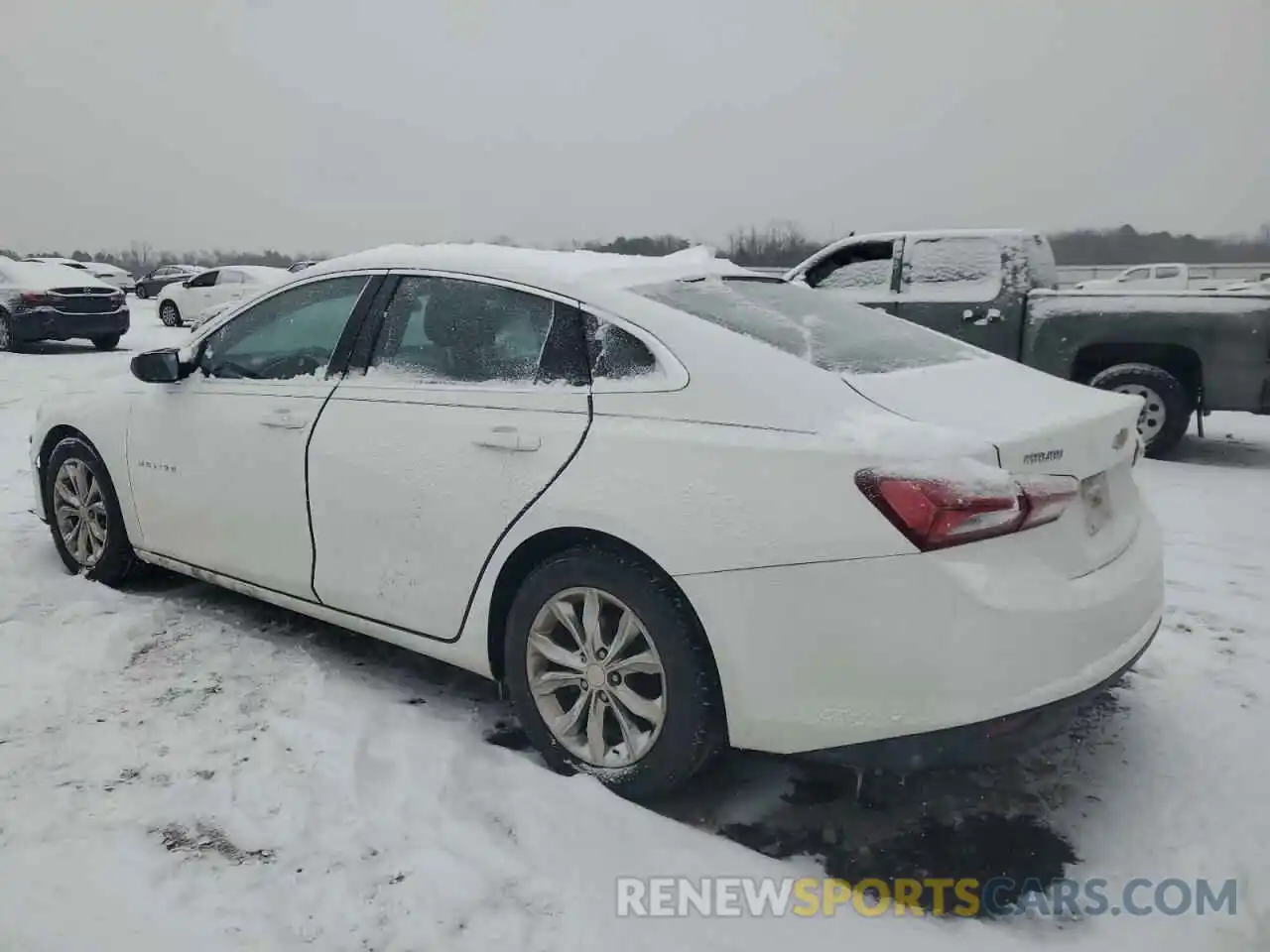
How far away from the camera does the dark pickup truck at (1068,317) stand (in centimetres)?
731

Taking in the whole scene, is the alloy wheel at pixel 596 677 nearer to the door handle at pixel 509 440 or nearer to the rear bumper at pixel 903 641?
the rear bumper at pixel 903 641

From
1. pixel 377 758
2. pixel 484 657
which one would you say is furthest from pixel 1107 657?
pixel 377 758

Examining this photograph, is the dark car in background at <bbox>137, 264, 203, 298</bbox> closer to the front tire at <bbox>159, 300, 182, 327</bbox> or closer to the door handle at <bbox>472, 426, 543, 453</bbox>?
the front tire at <bbox>159, 300, 182, 327</bbox>

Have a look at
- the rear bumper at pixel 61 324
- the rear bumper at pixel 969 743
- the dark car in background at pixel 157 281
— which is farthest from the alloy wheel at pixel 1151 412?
the dark car in background at pixel 157 281

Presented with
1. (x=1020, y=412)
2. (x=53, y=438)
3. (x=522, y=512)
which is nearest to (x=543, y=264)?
(x=522, y=512)

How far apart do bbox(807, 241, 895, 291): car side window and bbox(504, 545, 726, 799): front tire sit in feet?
21.1

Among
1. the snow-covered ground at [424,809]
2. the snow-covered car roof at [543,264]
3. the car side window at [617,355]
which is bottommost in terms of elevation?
the snow-covered ground at [424,809]

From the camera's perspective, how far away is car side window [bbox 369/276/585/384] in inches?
115

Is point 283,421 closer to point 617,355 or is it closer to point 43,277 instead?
point 617,355

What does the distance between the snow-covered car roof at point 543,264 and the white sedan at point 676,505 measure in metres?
0.02

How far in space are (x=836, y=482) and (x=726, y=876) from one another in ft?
3.36

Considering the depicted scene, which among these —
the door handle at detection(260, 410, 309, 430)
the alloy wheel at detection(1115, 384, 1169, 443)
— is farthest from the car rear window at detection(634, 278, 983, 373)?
the alloy wheel at detection(1115, 384, 1169, 443)

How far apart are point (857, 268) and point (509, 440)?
21.8 feet

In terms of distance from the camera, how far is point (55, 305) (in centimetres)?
1521
